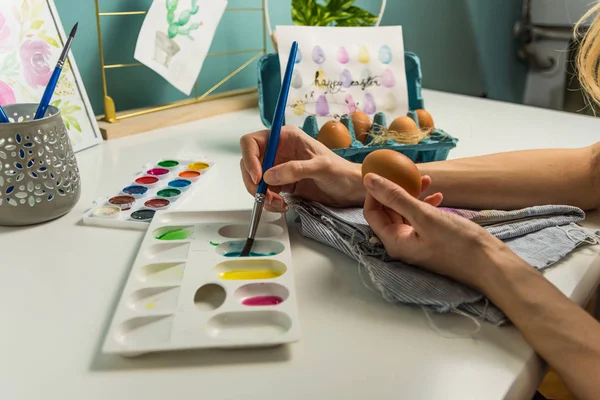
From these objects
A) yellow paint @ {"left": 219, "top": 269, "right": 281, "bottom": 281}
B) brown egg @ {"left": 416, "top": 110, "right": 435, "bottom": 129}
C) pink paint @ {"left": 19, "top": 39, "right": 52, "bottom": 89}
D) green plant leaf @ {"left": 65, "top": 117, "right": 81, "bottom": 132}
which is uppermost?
pink paint @ {"left": 19, "top": 39, "right": 52, "bottom": 89}

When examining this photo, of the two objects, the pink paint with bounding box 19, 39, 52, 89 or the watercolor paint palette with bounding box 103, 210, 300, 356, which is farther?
the pink paint with bounding box 19, 39, 52, 89

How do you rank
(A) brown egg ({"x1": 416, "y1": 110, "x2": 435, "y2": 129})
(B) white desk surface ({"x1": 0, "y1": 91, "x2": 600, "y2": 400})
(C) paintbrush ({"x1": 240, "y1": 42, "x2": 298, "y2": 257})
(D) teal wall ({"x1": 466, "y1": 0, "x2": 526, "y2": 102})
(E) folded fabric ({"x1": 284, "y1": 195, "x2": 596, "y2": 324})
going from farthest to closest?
(D) teal wall ({"x1": 466, "y1": 0, "x2": 526, "y2": 102}) → (A) brown egg ({"x1": 416, "y1": 110, "x2": 435, "y2": 129}) → (C) paintbrush ({"x1": 240, "y1": 42, "x2": 298, "y2": 257}) → (E) folded fabric ({"x1": 284, "y1": 195, "x2": 596, "y2": 324}) → (B) white desk surface ({"x1": 0, "y1": 91, "x2": 600, "y2": 400})

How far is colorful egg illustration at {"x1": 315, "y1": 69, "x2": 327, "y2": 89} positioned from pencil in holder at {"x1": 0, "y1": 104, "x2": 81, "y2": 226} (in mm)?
492

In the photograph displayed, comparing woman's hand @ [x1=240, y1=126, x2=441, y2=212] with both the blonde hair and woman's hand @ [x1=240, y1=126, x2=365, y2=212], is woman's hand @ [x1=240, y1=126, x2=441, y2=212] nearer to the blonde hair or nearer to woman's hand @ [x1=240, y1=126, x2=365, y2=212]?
woman's hand @ [x1=240, y1=126, x2=365, y2=212]

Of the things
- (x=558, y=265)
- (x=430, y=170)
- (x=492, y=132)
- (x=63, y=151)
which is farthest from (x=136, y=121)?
(x=558, y=265)

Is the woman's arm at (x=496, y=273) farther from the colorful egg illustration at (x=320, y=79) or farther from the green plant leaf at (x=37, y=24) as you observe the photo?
the green plant leaf at (x=37, y=24)

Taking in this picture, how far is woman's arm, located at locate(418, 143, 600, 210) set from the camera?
76 centimetres

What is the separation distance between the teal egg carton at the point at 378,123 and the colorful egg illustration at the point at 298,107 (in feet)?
0.20

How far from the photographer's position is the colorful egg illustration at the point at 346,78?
1068 mm

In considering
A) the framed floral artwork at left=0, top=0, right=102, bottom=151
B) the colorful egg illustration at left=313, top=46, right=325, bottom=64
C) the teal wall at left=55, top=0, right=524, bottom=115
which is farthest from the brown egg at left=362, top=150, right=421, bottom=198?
the teal wall at left=55, top=0, right=524, bottom=115

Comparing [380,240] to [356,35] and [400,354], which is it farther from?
[356,35]

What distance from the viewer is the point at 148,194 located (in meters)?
0.79

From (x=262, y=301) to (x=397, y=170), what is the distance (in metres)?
0.22

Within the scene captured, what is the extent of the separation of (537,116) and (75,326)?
1.11 meters
